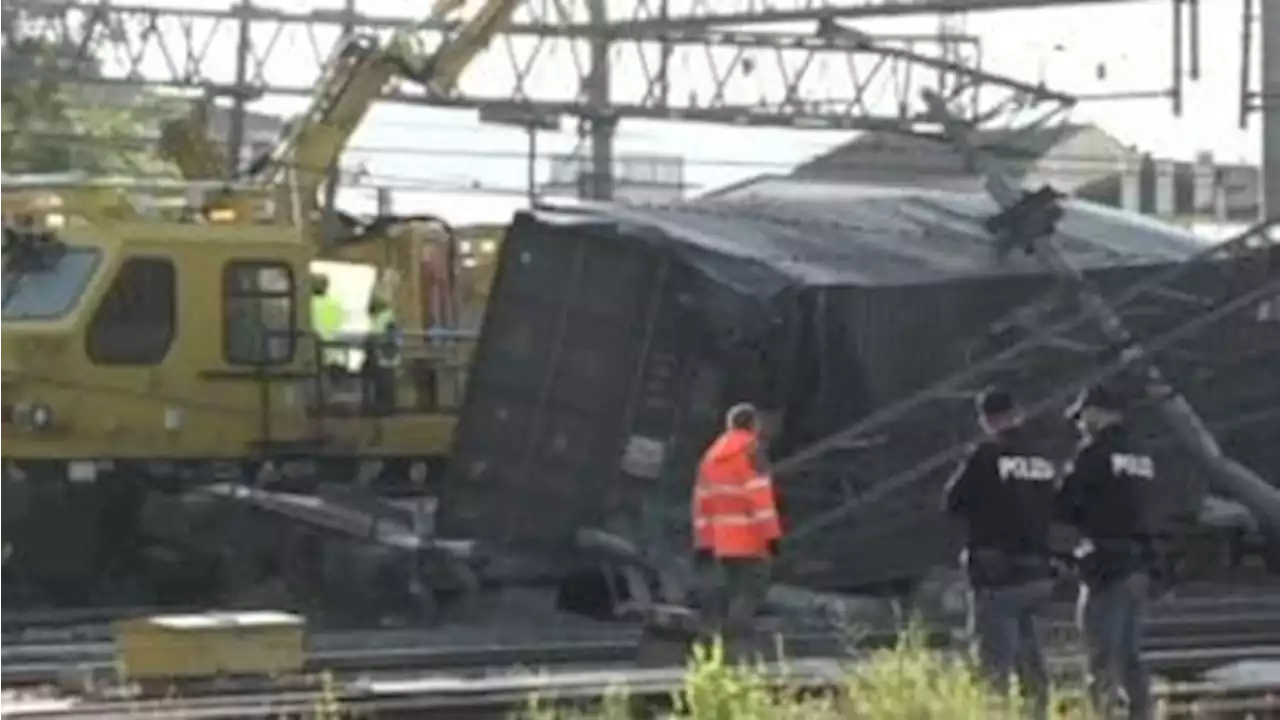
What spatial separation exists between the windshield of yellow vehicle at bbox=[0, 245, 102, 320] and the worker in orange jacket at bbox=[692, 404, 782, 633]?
738cm

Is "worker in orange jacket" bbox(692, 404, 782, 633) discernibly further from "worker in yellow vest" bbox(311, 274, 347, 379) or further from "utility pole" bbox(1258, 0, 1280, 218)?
"utility pole" bbox(1258, 0, 1280, 218)

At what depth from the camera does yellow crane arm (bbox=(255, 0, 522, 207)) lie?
3047 cm

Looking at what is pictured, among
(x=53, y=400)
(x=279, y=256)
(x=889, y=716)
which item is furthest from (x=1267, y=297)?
(x=889, y=716)

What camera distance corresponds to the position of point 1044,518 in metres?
14.9

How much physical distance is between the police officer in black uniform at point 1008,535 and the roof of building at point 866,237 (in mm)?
9463

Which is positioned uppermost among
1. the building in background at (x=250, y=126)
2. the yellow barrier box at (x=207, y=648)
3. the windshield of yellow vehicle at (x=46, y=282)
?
the building in background at (x=250, y=126)

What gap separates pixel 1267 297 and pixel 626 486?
5.44 m

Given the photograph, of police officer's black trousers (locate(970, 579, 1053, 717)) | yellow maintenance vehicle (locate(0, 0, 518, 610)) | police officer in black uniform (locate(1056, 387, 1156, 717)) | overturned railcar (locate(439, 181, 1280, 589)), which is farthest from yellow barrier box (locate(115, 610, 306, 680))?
yellow maintenance vehicle (locate(0, 0, 518, 610))

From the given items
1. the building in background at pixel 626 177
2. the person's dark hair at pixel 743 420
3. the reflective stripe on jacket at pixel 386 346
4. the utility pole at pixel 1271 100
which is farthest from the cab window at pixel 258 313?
the building in background at pixel 626 177

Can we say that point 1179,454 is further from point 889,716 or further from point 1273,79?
point 889,716

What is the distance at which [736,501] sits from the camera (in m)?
20.3

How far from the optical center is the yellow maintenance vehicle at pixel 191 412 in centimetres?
2552

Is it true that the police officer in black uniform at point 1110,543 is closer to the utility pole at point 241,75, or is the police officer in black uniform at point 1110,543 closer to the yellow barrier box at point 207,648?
the yellow barrier box at point 207,648

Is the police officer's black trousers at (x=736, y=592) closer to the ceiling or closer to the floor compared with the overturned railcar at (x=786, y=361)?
closer to the floor
